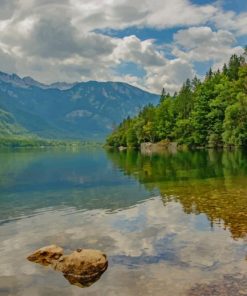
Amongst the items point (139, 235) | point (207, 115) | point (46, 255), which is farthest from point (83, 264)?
point (207, 115)

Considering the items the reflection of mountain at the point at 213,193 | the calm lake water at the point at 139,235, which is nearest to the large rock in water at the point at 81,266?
the calm lake water at the point at 139,235

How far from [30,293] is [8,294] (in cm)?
90

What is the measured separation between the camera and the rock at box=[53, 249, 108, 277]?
18.9m

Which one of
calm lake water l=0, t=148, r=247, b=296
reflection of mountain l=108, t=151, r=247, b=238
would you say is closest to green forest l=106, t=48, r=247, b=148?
reflection of mountain l=108, t=151, r=247, b=238

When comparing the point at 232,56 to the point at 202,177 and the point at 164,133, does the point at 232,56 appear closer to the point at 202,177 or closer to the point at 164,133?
the point at 164,133

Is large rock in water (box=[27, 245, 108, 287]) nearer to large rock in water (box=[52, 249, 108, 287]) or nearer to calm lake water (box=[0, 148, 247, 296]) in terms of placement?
large rock in water (box=[52, 249, 108, 287])

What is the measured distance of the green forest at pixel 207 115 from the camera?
11541 centimetres

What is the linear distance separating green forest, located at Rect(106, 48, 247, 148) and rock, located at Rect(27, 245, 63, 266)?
96.9 m

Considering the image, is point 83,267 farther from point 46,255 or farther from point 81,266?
point 46,255

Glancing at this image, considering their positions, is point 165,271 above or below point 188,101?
below

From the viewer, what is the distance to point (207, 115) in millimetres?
136875

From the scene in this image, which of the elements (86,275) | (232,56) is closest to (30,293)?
(86,275)

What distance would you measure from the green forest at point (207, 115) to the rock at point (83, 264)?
97709mm

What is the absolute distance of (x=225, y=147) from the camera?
133750 mm
